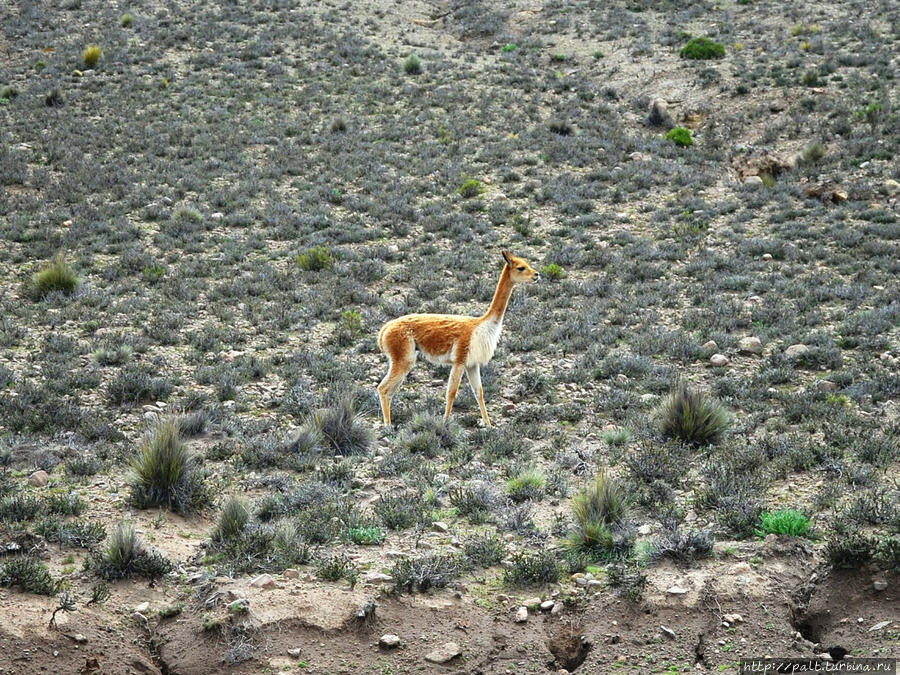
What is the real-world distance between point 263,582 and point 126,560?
4.03ft

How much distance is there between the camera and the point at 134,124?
27172mm

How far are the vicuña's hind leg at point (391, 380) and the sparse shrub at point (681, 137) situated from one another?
1870 cm

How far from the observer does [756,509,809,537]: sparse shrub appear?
285 inches

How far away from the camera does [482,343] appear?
34.3 ft

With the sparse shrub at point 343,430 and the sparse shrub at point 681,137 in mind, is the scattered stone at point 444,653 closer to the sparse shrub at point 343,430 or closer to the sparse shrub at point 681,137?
the sparse shrub at point 343,430

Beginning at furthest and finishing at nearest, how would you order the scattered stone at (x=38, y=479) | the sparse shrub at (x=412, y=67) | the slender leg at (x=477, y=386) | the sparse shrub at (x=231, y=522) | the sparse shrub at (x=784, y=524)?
the sparse shrub at (x=412, y=67)
the slender leg at (x=477, y=386)
the scattered stone at (x=38, y=479)
the sparse shrub at (x=231, y=522)
the sparse shrub at (x=784, y=524)

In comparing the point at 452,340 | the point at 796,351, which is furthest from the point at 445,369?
the point at 796,351

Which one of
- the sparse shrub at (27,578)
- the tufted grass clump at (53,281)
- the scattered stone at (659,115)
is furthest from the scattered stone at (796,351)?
the scattered stone at (659,115)

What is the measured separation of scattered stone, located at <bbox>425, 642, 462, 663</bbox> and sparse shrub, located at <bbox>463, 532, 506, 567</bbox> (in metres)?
1.17

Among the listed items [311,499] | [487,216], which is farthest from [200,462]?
[487,216]

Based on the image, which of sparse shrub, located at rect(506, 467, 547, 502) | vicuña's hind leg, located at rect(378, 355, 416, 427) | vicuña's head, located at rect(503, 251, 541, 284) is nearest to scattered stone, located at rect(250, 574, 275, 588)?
sparse shrub, located at rect(506, 467, 547, 502)

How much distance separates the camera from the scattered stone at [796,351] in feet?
42.1

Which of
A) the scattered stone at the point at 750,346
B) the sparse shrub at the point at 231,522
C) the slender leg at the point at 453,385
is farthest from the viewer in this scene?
the scattered stone at the point at 750,346

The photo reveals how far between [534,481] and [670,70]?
26.7 m
